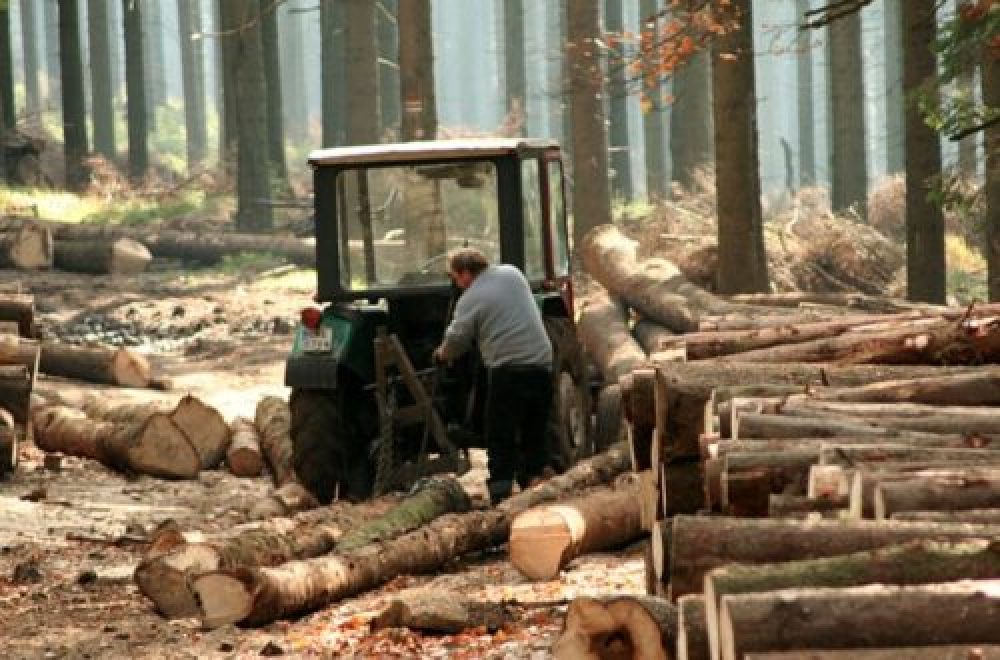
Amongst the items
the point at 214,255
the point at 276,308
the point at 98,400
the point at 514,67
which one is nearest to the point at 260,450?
the point at 98,400

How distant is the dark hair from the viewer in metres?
12.4

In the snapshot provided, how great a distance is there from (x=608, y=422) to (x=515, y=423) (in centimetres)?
176

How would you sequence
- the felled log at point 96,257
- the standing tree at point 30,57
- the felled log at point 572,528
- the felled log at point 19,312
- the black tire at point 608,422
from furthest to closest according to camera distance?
the standing tree at point 30,57 < the felled log at point 96,257 < the felled log at point 19,312 < the black tire at point 608,422 < the felled log at point 572,528

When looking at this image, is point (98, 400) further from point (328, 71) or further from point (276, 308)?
A: point (328, 71)

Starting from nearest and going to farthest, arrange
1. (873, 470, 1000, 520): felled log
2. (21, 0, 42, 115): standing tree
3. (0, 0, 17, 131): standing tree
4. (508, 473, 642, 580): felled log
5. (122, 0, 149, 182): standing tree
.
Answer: (873, 470, 1000, 520): felled log
(508, 473, 642, 580): felled log
(0, 0, 17, 131): standing tree
(122, 0, 149, 182): standing tree
(21, 0, 42, 115): standing tree

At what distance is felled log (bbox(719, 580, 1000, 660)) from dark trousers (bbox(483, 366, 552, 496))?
24.9 ft

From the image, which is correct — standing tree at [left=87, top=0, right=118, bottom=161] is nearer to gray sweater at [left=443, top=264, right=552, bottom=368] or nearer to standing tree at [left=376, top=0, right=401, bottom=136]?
standing tree at [left=376, top=0, right=401, bottom=136]

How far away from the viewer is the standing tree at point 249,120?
1318 inches

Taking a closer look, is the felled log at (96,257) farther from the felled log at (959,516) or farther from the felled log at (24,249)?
the felled log at (959,516)

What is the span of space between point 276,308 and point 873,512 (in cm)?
1990

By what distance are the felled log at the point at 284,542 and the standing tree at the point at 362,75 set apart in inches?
784

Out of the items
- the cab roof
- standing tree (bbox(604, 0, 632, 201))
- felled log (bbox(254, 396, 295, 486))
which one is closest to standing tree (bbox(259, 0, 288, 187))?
standing tree (bbox(604, 0, 632, 201))

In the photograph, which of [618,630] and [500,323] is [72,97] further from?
[618,630]

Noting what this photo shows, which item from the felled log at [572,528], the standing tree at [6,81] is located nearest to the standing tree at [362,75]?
the standing tree at [6,81]
